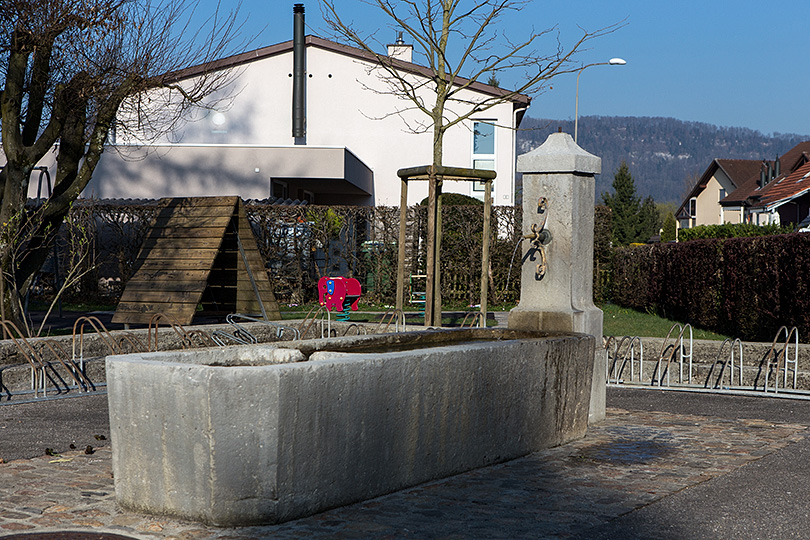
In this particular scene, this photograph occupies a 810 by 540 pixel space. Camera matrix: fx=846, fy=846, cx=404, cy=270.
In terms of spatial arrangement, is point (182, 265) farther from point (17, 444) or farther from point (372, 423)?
point (372, 423)

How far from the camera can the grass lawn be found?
13719mm

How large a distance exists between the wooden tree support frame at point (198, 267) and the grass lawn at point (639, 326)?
572 centimetres

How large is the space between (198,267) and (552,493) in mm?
8073

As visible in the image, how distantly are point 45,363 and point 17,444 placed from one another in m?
2.70

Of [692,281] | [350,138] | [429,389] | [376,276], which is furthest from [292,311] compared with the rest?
[350,138]

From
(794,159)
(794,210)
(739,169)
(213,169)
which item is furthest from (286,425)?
(739,169)

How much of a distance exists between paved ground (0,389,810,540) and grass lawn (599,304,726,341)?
20.6ft

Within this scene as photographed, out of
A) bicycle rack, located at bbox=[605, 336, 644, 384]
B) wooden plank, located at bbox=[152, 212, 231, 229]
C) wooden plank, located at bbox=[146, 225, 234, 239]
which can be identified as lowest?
bicycle rack, located at bbox=[605, 336, 644, 384]

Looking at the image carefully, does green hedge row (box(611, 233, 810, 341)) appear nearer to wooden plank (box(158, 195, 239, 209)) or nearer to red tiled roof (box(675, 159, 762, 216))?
wooden plank (box(158, 195, 239, 209))

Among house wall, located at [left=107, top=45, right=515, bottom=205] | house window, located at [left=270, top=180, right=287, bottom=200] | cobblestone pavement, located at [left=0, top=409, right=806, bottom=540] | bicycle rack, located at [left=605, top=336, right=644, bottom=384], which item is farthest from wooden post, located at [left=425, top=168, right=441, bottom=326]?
house wall, located at [left=107, top=45, right=515, bottom=205]

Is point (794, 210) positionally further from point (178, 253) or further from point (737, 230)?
point (178, 253)

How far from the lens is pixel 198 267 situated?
12039mm

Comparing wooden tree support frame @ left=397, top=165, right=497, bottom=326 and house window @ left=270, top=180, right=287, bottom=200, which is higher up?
house window @ left=270, top=180, right=287, bottom=200

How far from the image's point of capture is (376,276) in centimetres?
1906
